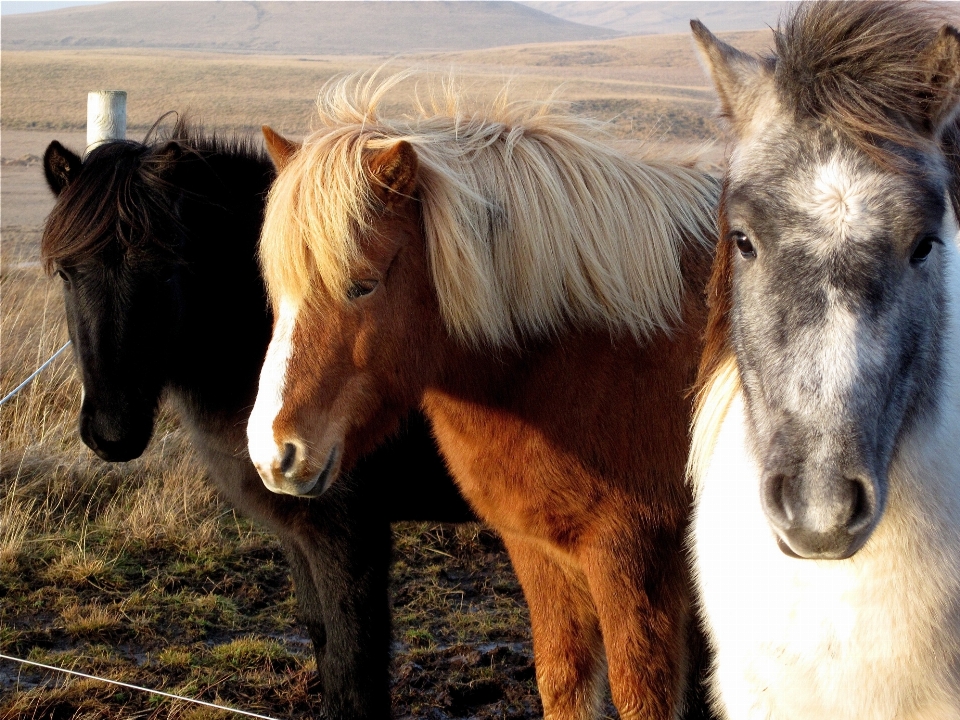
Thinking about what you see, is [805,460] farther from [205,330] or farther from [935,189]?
[205,330]

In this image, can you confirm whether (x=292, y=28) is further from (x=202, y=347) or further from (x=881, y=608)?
(x=881, y=608)

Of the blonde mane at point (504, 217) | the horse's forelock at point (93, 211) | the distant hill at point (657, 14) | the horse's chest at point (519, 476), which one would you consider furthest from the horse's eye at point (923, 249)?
the distant hill at point (657, 14)

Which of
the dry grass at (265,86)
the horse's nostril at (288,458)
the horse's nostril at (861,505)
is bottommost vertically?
the dry grass at (265,86)

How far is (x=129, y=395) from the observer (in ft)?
10.2

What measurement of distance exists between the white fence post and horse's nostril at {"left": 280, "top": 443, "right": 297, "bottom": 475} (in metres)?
3.03

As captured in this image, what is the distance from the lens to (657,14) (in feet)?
432

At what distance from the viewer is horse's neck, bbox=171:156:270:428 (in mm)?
3268

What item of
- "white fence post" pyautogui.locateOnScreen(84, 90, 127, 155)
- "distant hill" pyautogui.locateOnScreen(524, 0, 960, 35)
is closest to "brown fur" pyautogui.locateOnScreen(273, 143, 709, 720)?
"white fence post" pyautogui.locateOnScreen(84, 90, 127, 155)

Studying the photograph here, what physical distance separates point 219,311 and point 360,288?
110cm

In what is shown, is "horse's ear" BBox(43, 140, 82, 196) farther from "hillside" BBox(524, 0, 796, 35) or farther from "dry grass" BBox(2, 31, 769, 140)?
"hillside" BBox(524, 0, 796, 35)

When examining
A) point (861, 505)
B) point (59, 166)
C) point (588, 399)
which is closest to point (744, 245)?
point (861, 505)

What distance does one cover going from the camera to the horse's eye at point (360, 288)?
2.40m

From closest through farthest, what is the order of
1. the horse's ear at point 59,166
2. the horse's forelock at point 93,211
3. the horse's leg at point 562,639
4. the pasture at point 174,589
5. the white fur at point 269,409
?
the white fur at point 269,409
the horse's leg at point 562,639
the horse's forelock at point 93,211
the horse's ear at point 59,166
the pasture at point 174,589

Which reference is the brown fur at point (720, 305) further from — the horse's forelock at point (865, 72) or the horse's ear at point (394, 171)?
the horse's ear at point (394, 171)
